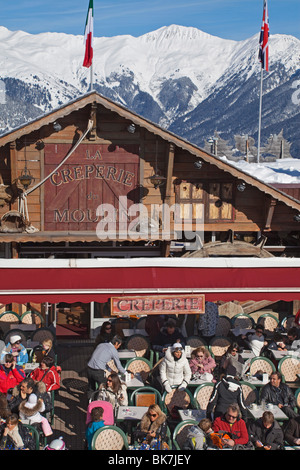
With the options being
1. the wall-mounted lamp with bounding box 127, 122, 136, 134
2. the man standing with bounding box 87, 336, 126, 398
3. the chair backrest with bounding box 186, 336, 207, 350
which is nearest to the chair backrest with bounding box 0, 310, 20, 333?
the man standing with bounding box 87, 336, 126, 398

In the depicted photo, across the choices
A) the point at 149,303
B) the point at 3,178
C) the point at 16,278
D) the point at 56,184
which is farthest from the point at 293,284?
the point at 3,178

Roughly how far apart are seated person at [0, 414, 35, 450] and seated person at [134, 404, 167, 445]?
163 cm

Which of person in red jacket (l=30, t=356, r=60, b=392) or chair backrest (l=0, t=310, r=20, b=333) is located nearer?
person in red jacket (l=30, t=356, r=60, b=392)

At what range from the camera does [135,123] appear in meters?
16.9

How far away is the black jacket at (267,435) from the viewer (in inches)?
400

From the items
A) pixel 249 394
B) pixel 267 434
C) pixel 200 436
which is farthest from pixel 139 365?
pixel 267 434

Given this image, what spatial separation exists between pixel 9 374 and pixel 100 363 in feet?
5.56

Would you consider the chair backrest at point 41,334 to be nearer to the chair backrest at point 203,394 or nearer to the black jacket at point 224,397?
the chair backrest at point 203,394

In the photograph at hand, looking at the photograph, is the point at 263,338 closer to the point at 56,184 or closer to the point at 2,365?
the point at 2,365

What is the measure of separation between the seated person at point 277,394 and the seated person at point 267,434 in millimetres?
1204

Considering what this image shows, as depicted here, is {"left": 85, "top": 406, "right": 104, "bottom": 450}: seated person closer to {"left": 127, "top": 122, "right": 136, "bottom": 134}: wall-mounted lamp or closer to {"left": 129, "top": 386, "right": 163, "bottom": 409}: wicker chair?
{"left": 129, "top": 386, "right": 163, "bottom": 409}: wicker chair

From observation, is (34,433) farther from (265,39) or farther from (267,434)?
(265,39)

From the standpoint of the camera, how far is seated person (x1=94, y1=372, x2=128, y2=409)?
1107cm

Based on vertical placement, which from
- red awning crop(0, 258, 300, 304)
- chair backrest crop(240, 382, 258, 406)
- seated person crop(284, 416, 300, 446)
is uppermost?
red awning crop(0, 258, 300, 304)
